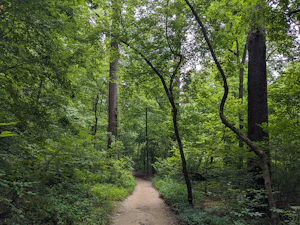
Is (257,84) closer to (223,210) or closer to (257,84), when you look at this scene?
(257,84)

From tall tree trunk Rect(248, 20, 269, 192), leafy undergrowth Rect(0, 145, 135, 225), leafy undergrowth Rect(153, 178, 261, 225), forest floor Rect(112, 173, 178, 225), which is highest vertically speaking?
tall tree trunk Rect(248, 20, 269, 192)

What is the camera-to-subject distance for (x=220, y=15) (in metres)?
6.05

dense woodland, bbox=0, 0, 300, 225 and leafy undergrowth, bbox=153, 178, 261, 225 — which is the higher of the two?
dense woodland, bbox=0, 0, 300, 225

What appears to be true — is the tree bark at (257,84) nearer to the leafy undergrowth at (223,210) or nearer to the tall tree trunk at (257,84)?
the tall tree trunk at (257,84)

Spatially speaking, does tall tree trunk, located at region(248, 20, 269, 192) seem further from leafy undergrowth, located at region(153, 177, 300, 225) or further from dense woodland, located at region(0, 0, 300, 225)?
leafy undergrowth, located at region(153, 177, 300, 225)

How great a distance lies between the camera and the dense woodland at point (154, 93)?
10.6 feet

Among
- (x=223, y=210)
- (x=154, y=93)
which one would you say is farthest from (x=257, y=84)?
(x=154, y=93)

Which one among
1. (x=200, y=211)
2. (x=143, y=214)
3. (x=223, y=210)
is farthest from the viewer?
(x=143, y=214)

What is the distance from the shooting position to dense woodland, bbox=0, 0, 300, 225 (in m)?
3.22

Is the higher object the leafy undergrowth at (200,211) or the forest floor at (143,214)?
the leafy undergrowth at (200,211)

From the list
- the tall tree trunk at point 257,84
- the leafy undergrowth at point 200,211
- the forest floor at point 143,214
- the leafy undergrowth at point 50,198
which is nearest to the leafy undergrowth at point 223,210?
the leafy undergrowth at point 200,211

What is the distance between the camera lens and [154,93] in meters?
8.47

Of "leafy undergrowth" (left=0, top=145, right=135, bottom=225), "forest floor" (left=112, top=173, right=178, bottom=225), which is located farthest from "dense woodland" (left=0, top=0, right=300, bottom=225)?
"forest floor" (left=112, top=173, right=178, bottom=225)

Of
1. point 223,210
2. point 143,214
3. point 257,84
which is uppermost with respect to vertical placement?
point 257,84
